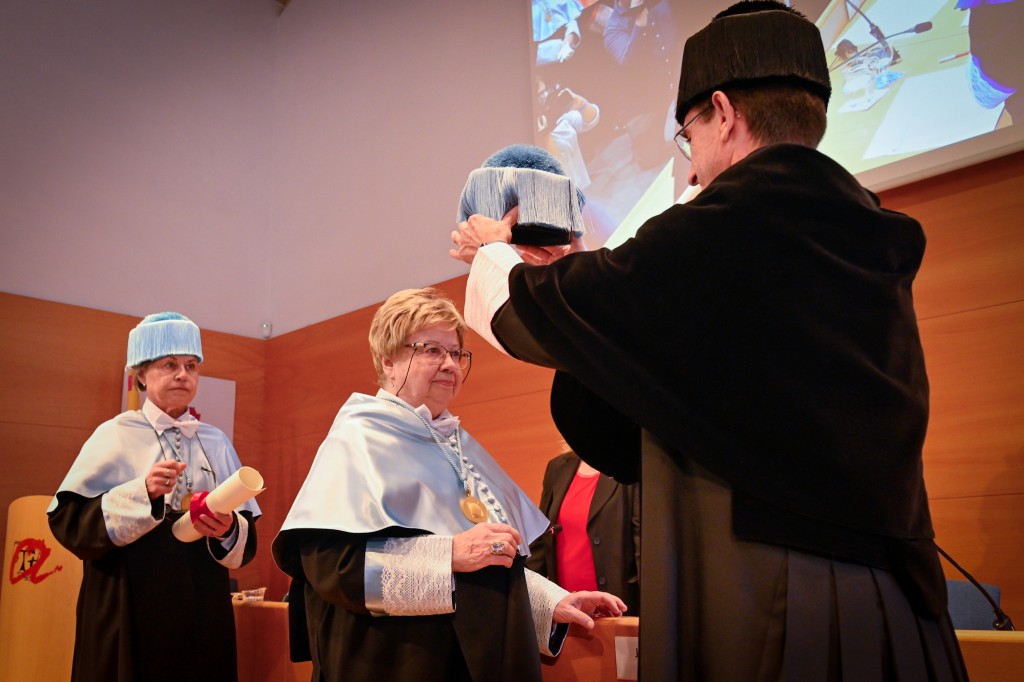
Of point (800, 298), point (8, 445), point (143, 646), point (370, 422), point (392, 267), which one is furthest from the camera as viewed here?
point (392, 267)

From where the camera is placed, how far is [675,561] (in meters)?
1.25

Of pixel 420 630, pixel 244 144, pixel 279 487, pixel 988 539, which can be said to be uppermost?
pixel 244 144

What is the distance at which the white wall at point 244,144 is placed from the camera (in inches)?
231

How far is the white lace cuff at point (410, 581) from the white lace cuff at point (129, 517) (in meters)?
1.52

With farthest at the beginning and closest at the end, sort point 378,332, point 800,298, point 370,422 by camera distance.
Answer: point 378,332 → point 370,422 → point 800,298

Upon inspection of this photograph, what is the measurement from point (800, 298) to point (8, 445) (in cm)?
567

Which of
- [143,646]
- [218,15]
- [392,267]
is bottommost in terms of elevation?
[143,646]

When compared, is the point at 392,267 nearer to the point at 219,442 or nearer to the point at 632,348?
the point at 219,442

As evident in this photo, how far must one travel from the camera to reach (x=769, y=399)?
1.19m

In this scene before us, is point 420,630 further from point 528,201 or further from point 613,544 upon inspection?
point 613,544

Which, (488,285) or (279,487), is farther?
(279,487)

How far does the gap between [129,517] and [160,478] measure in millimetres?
205

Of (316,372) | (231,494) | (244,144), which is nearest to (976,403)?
(231,494)

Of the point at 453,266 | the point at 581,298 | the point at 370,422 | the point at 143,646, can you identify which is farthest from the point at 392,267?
the point at 581,298
